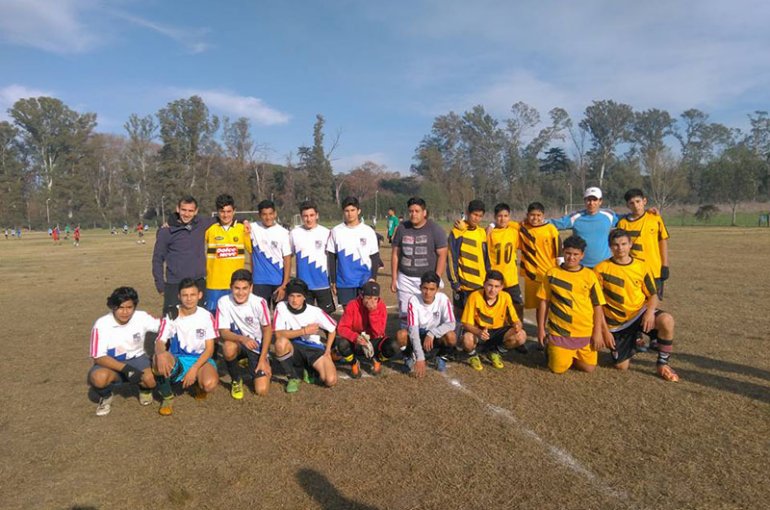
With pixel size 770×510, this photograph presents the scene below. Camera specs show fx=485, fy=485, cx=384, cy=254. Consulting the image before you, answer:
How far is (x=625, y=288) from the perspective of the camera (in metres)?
5.04

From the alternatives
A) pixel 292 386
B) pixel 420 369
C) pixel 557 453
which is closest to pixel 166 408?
pixel 292 386

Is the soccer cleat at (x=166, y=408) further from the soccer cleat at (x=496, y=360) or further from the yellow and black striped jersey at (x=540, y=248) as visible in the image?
the yellow and black striped jersey at (x=540, y=248)

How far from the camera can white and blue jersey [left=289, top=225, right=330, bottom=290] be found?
5.69 meters

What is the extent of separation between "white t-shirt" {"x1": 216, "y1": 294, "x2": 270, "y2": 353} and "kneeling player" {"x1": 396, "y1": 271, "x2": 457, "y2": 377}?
1.46m

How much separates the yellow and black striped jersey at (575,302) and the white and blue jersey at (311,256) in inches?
102

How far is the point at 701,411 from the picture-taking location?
3.96m

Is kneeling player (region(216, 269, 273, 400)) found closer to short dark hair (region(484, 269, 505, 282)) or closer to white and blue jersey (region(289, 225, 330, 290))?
white and blue jersey (region(289, 225, 330, 290))

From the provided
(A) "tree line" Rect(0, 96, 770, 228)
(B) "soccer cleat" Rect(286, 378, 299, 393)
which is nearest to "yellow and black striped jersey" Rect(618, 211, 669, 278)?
(B) "soccer cleat" Rect(286, 378, 299, 393)

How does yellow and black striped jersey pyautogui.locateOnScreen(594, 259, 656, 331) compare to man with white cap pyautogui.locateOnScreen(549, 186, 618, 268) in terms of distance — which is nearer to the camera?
yellow and black striped jersey pyautogui.locateOnScreen(594, 259, 656, 331)

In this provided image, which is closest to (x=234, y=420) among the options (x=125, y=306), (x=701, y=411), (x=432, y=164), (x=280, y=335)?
(x=280, y=335)

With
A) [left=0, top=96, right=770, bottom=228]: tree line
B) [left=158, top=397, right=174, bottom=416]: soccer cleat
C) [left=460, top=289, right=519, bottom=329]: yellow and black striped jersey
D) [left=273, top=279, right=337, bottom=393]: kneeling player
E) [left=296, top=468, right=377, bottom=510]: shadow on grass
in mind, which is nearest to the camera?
[left=296, top=468, right=377, bottom=510]: shadow on grass

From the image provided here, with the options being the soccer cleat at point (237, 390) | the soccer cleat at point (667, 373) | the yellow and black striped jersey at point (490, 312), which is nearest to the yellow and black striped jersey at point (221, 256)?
the soccer cleat at point (237, 390)

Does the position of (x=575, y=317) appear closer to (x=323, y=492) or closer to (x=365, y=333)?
(x=365, y=333)

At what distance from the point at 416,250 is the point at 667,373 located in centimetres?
280
